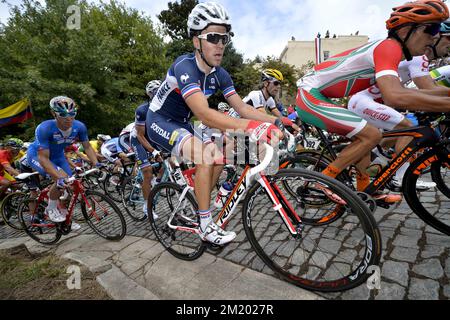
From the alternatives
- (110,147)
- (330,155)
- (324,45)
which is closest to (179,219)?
(330,155)

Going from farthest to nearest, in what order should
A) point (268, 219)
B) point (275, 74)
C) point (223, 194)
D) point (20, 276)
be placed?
1. point (275, 74)
2. point (268, 219)
3. point (20, 276)
4. point (223, 194)

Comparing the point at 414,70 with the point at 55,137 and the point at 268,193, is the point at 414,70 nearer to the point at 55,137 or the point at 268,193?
the point at 268,193

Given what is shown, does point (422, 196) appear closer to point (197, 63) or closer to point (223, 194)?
point (223, 194)

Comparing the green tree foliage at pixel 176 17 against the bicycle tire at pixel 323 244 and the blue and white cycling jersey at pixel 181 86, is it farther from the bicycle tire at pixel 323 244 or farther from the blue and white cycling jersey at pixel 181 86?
the bicycle tire at pixel 323 244

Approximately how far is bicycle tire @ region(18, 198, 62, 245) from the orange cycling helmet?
6.01 meters

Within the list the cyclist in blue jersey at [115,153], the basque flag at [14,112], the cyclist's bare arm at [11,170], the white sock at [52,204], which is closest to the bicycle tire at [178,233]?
the white sock at [52,204]

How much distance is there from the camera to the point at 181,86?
2195 mm

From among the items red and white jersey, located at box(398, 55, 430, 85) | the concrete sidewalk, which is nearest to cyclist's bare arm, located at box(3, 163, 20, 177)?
the concrete sidewalk

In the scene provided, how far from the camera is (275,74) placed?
194 inches

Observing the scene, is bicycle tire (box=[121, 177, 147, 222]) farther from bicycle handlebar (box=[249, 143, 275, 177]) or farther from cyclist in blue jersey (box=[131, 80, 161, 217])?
bicycle handlebar (box=[249, 143, 275, 177])

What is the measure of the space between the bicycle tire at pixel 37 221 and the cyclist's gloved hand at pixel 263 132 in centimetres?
436

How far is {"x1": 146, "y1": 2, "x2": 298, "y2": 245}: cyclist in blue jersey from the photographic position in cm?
203
